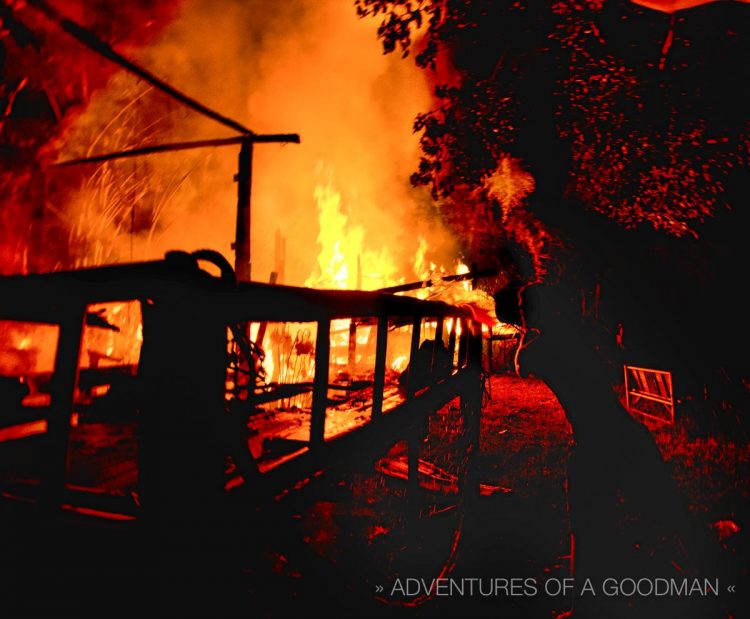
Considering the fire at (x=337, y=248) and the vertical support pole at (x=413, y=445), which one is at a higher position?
the fire at (x=337, y=248)

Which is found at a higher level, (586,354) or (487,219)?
(487,219)

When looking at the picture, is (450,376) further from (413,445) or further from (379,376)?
(379,376)

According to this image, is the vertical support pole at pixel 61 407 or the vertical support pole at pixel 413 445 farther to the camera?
the vertical support pole at pixel 413 445

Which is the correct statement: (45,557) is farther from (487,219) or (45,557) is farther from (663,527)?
(487,219)

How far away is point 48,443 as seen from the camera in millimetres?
2314

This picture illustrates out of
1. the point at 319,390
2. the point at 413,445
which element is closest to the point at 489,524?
the point at 413,445

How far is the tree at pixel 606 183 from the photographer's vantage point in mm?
4750

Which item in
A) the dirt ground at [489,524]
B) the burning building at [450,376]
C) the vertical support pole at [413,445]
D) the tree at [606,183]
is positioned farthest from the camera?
the vertical support pole at [413,445]

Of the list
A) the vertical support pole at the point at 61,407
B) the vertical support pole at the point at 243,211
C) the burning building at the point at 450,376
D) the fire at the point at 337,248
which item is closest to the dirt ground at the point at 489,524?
the burning building at the point at 450,376

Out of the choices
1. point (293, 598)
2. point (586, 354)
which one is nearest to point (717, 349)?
point (586, 354)

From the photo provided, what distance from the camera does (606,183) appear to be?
17.2ft

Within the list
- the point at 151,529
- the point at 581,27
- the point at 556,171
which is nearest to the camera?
the point at 151,529

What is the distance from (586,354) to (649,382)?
10.3 meters

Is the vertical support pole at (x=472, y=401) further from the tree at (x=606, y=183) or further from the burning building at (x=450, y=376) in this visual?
the tree at (x=606, y=183)
